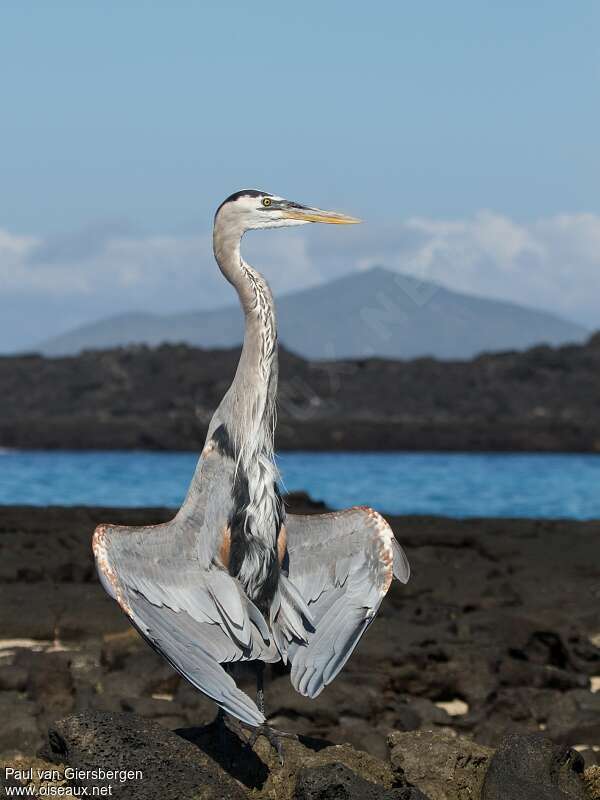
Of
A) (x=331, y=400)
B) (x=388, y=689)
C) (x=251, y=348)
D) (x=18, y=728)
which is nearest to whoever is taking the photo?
(x=251, y=348)

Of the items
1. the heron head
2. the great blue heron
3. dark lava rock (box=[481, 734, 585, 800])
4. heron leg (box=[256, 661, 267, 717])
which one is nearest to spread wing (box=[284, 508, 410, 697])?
the great blue heron

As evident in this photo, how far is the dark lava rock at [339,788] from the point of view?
5125 mm

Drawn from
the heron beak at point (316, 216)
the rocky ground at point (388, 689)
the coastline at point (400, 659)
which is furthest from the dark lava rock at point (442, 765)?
the heron beak at point (316, 216)

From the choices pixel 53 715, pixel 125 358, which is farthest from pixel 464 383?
pixel 53 715

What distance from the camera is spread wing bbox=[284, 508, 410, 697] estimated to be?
574 cm

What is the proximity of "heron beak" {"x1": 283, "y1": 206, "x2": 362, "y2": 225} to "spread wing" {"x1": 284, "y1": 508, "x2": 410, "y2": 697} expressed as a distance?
1.39 m

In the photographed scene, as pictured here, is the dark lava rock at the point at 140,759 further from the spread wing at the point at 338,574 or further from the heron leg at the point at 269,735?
the spread wing at the point at 338,574

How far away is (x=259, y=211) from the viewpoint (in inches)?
235

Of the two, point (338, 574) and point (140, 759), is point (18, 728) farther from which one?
point (338, 574)

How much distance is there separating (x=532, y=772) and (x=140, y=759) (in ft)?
5.51

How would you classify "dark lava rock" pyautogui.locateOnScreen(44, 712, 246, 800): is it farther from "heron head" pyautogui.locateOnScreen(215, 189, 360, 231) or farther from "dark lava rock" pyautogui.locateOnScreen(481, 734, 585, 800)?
"heron head" pyautogui.locateOnScreen(215, 189, 360, 231)

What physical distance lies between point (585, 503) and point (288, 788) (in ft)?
110

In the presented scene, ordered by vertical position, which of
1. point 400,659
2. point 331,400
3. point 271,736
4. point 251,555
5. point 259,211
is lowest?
point 400,659

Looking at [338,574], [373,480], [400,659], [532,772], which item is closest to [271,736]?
[338,574]
